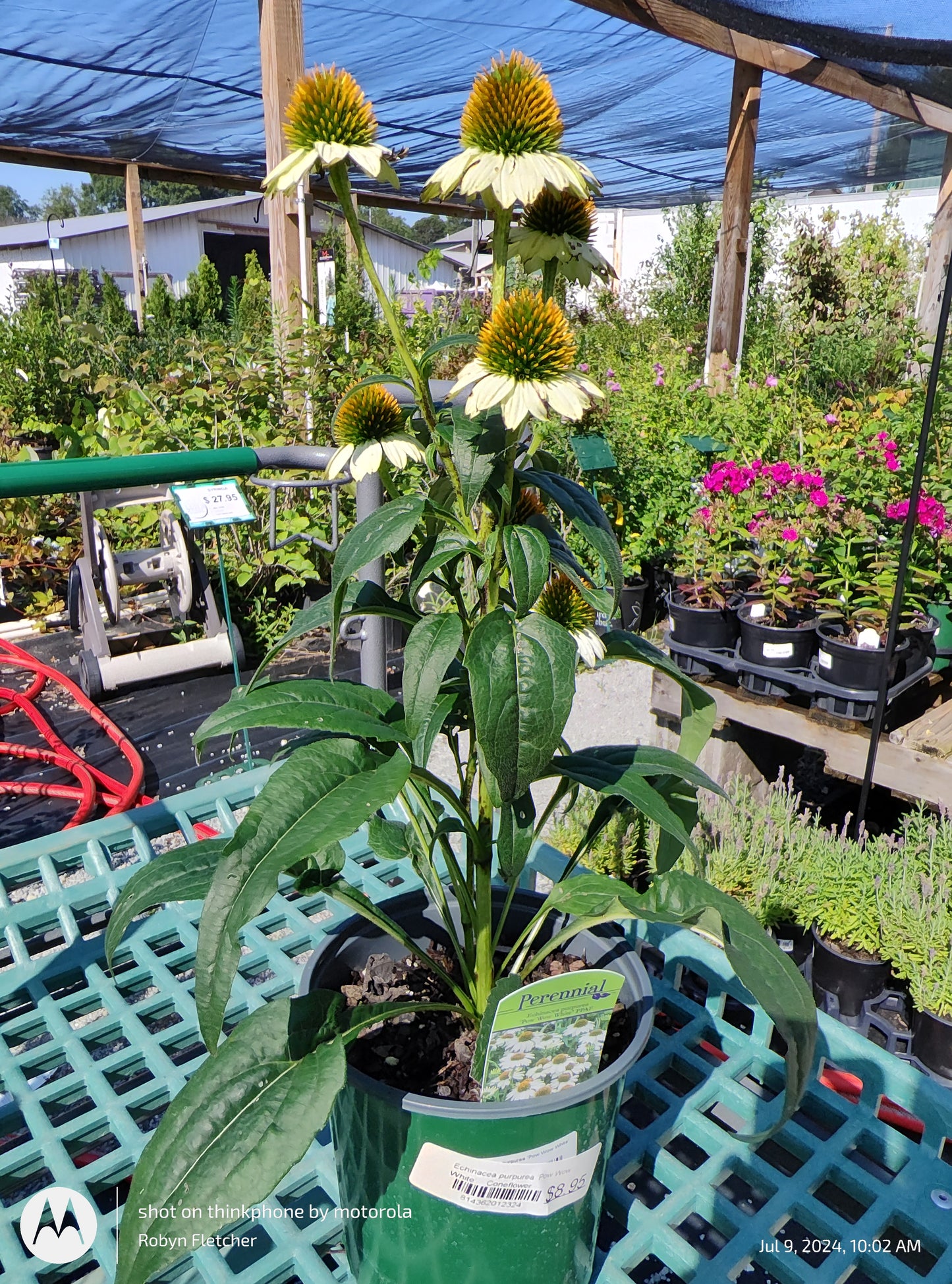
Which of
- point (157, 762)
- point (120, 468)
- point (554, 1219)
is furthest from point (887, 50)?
point (157, 762)

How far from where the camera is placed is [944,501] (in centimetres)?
307

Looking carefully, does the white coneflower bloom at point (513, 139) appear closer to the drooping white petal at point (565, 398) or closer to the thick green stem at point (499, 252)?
the thick green stem at point (499, 252)

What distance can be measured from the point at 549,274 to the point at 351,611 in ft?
1.11

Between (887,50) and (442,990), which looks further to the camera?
(887,50)

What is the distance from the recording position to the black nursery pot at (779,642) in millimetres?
2789

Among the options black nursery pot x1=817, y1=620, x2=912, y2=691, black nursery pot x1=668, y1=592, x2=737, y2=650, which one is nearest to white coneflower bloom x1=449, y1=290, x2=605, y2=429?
black nursery pot x1=817, y1=620, x2=912, y2=691

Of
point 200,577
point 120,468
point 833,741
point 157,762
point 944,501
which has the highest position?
point 120,468

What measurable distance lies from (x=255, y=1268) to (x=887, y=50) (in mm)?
1473

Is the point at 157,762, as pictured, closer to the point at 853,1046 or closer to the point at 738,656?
the point at 738,656

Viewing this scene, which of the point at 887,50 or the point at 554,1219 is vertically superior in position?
the point at 887,50

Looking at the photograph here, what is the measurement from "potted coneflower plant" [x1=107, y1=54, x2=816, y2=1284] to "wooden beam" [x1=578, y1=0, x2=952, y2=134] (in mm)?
2796

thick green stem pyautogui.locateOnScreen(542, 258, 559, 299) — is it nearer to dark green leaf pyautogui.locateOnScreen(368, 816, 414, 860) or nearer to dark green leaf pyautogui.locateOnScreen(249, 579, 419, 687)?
dark green leaf pyautogui.locateOnScreen(249, 579, 419, 687)

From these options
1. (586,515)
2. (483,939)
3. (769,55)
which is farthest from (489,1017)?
(769,55)

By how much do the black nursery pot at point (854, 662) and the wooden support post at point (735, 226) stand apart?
2913mm
